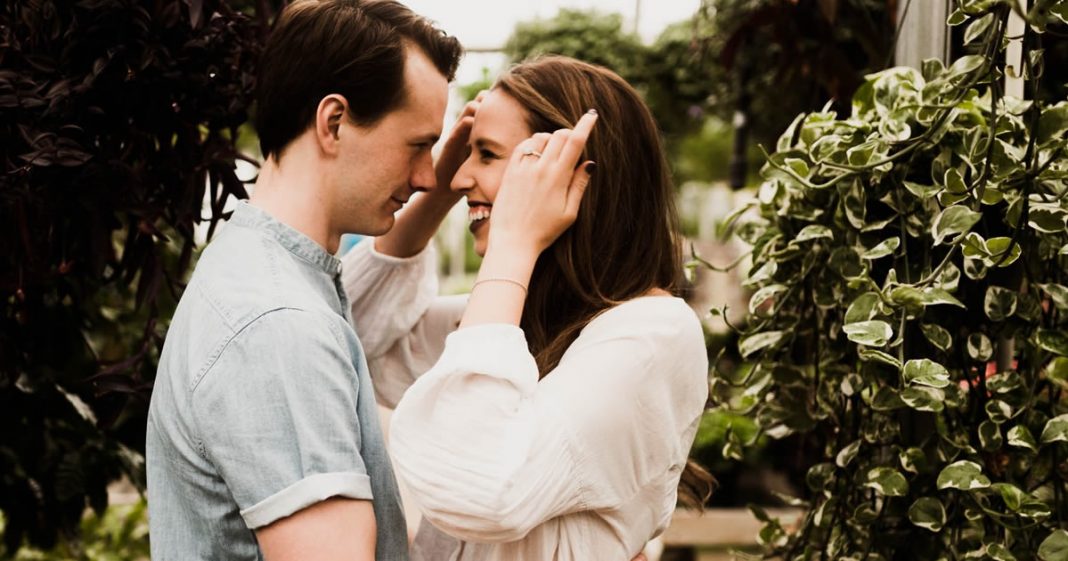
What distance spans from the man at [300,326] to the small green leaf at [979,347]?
809 millimetres

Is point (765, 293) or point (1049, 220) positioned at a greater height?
point (1049, 220)

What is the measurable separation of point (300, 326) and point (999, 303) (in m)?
0.92

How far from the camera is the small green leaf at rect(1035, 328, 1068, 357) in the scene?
134 centimetres

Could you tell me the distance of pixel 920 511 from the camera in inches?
56.5

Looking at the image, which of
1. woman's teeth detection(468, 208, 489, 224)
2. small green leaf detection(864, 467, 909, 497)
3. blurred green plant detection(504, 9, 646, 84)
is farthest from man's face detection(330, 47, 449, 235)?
blurred green plant detection(504, 9, 646, 84)

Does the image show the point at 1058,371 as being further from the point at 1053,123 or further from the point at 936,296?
the point at 1053,123

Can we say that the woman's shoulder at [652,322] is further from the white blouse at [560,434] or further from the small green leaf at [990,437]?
the small green leaf at [990,437]

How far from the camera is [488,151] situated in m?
1.61

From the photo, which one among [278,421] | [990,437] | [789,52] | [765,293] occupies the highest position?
[789,52]

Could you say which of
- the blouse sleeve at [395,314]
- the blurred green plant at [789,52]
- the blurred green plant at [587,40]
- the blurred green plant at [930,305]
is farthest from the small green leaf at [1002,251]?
the blurred green plant at [587,40]

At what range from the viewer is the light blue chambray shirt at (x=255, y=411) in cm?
118

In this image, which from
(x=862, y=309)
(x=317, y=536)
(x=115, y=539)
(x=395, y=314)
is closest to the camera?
(x=317, y=536)

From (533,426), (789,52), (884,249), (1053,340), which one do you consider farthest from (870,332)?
(789,52)

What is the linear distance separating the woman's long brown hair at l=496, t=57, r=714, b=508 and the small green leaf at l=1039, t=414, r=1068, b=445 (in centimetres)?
58
